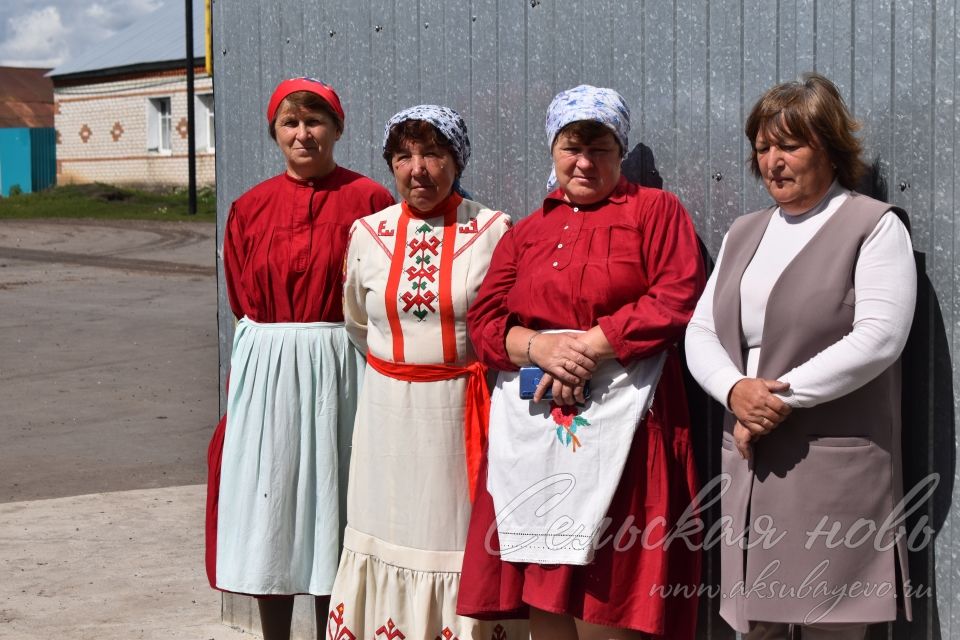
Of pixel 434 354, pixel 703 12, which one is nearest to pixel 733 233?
pixel 703 12

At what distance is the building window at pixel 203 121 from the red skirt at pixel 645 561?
34.4 meters

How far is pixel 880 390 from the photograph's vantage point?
3113 mm

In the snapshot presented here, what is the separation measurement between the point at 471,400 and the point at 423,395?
0.46 ft

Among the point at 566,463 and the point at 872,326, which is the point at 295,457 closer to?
the point at 566,463

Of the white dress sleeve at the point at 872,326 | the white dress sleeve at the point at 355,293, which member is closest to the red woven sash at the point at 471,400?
the white dress sleeve at the point at 355,293

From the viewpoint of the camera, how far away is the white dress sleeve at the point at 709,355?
317cm

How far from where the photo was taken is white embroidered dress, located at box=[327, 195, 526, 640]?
3852 mm

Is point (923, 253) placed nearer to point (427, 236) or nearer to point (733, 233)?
point (733, 233)

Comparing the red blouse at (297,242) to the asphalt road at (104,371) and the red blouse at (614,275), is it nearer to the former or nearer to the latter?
the red blouse at (614,275)

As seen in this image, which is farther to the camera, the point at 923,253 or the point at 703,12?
the point at 703,12

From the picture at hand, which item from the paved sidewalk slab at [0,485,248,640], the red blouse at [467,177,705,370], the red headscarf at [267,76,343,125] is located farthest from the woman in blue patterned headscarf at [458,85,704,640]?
the paved sidewalk slab at [0,485,248,640]

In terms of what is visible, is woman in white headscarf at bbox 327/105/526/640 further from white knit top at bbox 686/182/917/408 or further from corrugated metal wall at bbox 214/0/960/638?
white knit top at bbox 686/182/917/408

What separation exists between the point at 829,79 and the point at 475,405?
4.40ft

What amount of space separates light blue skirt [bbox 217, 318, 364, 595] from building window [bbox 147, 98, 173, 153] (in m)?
35.6
